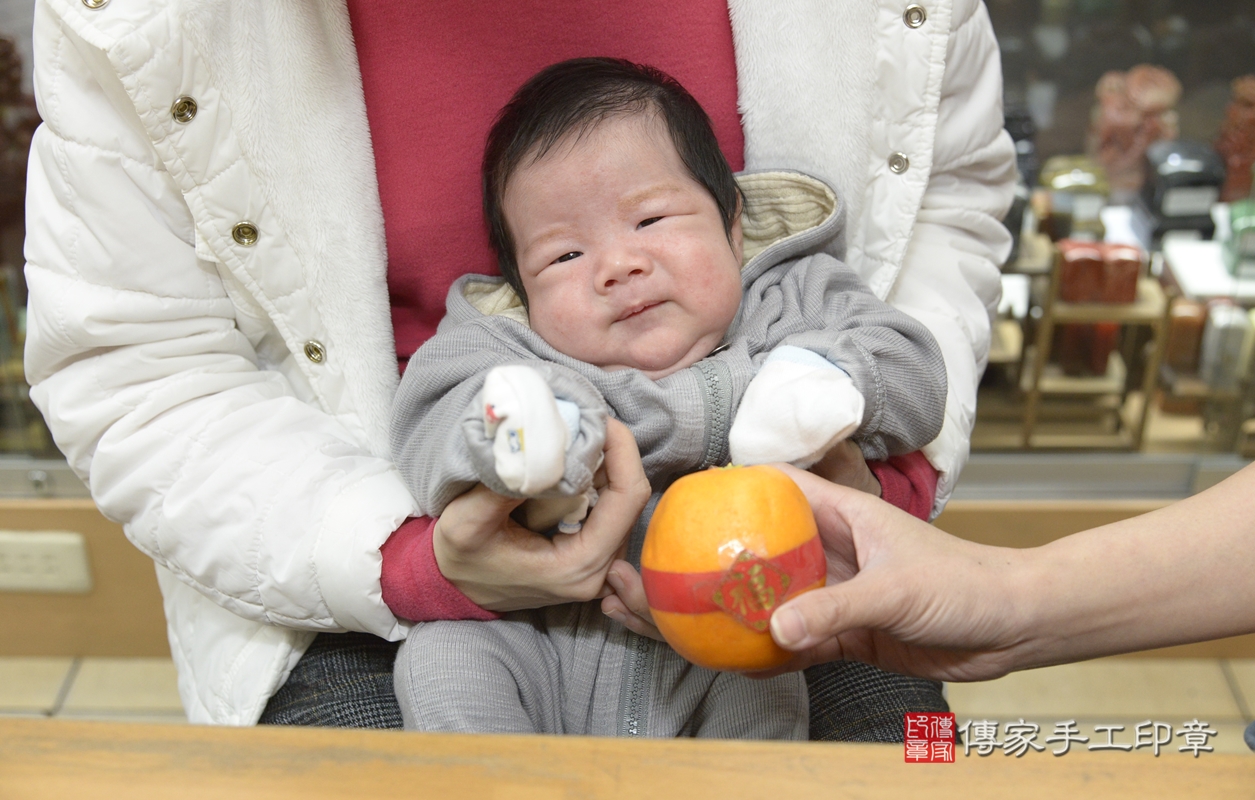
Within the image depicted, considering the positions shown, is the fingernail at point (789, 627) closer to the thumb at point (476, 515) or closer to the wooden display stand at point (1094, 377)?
the thumb at point (476, 515)

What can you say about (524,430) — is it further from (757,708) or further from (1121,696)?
(1121,696)

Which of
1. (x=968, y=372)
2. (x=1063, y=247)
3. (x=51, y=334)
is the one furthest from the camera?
(x=1063, y=247)

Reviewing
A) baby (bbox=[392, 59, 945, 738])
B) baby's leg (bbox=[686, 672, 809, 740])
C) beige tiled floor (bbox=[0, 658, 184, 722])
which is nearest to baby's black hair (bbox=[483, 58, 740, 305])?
baby (bbox=[392, 59, 945, 738])

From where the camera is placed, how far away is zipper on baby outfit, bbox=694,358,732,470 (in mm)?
1198

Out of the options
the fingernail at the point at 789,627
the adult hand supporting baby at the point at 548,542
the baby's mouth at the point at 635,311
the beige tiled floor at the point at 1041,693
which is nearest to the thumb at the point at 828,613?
the fingernail at the point at 789,627

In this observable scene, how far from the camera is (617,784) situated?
2.48 feet

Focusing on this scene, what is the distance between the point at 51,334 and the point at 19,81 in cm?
131

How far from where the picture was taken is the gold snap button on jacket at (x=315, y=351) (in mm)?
1310

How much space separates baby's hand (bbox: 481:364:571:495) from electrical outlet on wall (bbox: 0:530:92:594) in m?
1.73

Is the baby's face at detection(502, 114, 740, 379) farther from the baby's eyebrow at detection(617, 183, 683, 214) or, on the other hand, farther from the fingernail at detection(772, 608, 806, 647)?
the fingernail at detection(772, 608, 806, 647)

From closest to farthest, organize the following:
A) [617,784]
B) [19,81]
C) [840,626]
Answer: [617,784]
[840,626]
[19,81]

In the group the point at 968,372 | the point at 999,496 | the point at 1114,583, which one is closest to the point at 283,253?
the point at 968,372

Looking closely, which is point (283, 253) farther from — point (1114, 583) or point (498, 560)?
point (1114, 583)

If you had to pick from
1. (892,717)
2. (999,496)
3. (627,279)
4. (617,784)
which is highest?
(627,279)
